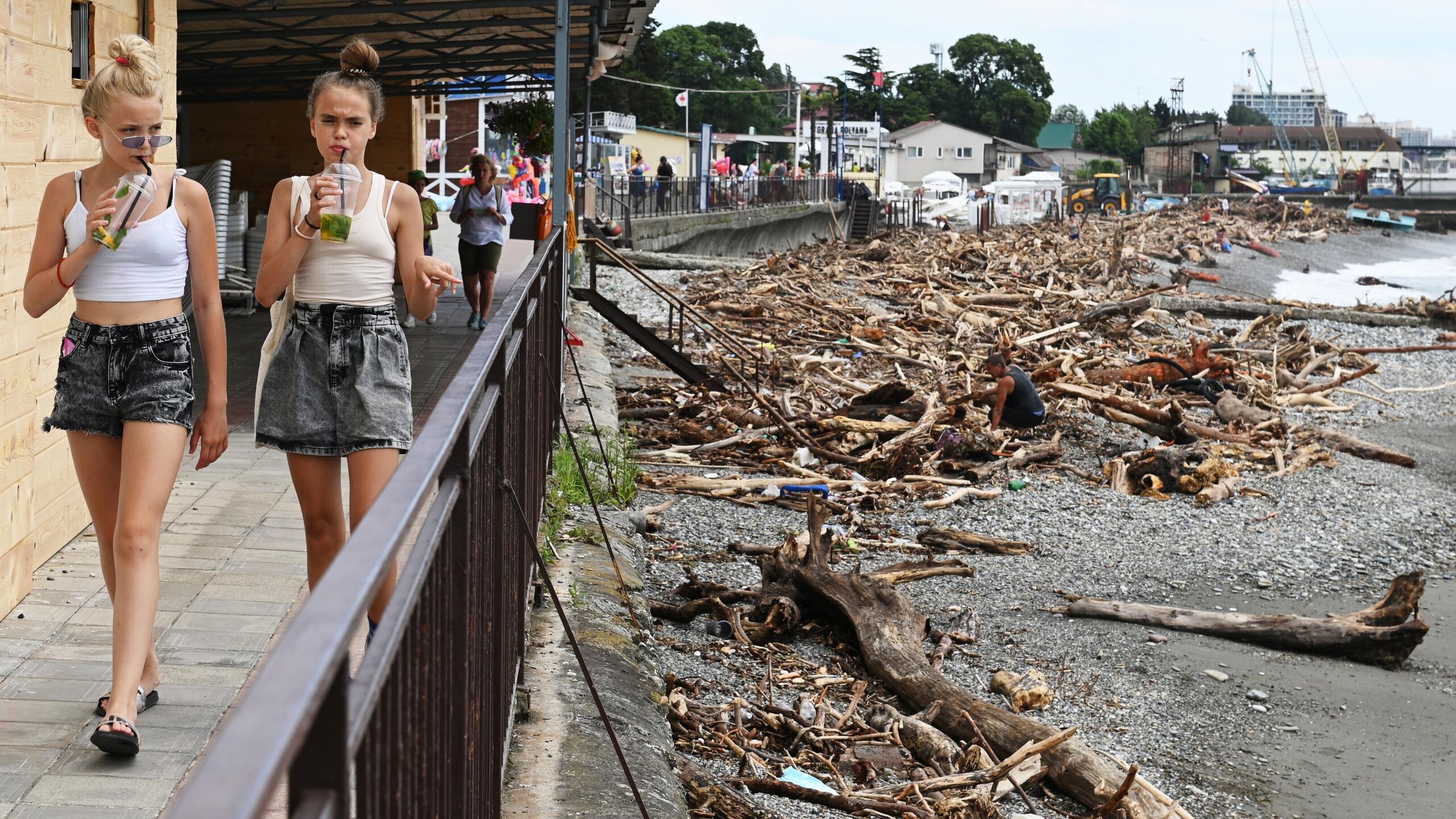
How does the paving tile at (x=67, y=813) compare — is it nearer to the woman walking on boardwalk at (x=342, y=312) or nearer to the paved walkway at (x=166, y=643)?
the paved walkway at (x=166, y=643)

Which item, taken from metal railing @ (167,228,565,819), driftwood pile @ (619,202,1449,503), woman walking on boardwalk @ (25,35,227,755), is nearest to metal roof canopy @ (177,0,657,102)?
driftwood pile @ (619,202,1449,503)

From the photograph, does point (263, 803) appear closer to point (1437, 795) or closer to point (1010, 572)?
point (1437, 795)

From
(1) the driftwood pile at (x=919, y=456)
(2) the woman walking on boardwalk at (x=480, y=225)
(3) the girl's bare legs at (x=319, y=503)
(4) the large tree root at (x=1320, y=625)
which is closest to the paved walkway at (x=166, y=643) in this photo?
(3) the girl's bare legs at (x=319, y=503)

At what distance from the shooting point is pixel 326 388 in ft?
11.8

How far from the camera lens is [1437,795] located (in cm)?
683

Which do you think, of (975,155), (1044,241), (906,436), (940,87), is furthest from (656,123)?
(906,436)

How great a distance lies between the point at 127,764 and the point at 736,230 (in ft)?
133

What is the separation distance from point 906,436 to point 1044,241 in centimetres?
2728

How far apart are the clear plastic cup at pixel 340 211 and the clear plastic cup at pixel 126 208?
0.41 metres

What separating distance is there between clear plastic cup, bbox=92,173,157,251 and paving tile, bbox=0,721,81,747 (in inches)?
50.6

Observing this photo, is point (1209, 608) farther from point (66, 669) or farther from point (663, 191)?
point (663, 191)

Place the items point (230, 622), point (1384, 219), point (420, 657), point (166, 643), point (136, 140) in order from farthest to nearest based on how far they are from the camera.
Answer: point (1384, 219) → point (230, 622) → point (166, 643) → point (136, 140) → point (420, 657)

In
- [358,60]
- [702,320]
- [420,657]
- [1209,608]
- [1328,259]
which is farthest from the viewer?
[1328,259]

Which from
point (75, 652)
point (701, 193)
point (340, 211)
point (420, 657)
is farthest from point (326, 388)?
point (701, 193)
